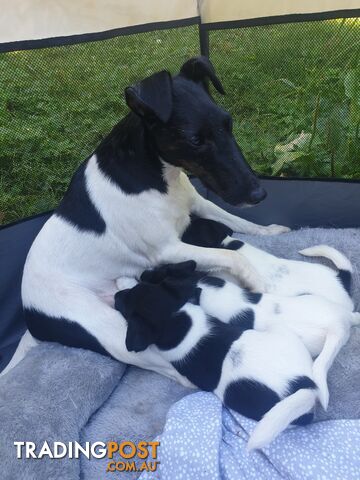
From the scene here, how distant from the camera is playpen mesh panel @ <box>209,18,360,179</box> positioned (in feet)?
10.1

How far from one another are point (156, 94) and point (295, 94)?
1.62 meters

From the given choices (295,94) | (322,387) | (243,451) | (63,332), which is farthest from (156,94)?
(295,94)

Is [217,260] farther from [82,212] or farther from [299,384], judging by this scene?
[299,384]

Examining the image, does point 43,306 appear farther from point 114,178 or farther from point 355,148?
point 355,148

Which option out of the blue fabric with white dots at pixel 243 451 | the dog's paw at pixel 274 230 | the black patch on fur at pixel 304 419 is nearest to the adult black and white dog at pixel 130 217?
the blue fabric with white dots at pixel 243 451

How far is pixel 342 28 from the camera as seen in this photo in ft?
9.70

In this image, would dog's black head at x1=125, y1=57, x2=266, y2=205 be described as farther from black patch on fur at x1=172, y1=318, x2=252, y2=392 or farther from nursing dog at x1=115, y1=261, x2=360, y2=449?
black patch on fur at x1=172, y1=318, x2=252, y2=392

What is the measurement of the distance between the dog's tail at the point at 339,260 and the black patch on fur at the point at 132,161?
0.83 metres

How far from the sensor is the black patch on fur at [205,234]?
2641mm

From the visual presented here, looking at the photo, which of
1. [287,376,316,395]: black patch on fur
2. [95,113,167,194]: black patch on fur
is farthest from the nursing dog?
[95,113,167,194]: black patch on fur

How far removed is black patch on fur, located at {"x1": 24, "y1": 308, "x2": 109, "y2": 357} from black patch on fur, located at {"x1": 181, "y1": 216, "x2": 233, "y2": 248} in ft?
2.22

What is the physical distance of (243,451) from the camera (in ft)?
6.31

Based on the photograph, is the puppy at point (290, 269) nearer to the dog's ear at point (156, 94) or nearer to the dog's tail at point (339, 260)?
the dog's tail at point (339, 260)

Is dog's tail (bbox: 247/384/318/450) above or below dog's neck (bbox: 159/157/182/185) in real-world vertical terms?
below
